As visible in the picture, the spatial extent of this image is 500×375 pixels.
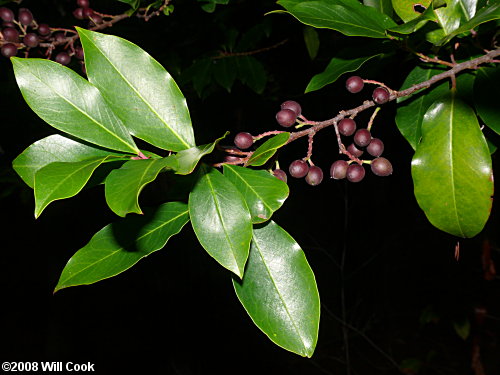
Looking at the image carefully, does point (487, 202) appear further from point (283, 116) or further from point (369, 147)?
point (283, 116)

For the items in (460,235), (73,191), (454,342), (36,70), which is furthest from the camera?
(454,342)

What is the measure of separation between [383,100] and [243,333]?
3.96m

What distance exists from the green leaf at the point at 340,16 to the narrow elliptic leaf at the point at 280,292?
382 mm

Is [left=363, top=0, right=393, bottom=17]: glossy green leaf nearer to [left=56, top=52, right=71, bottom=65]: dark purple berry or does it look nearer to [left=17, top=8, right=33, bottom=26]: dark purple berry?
[left=56, top=52, right=71, bottom=65]: dark purple berry

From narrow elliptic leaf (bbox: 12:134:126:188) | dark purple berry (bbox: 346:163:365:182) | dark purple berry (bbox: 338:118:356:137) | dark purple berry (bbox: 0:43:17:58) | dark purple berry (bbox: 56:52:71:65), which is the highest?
dark purple berry (bbox: 338:118:356:137)

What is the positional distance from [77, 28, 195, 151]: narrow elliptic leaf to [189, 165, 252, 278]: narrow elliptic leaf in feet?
0.37

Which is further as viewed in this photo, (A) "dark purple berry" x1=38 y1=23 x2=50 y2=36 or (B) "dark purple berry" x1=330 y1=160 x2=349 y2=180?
(A) "dark purple berry" x1=38 y1=23 x2=50 y2=36

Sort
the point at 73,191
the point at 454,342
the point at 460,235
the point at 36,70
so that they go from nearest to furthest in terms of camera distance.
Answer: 1. the point at 73,191
2. the point at 36,70
3. the point at 460,235
4. the point at 454,342

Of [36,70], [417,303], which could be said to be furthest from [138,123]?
[417,303]

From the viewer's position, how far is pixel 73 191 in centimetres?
60

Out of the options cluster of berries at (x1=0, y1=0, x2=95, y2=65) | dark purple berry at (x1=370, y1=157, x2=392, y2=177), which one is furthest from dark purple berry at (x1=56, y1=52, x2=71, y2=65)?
dark purple berry at (x1=370, y1=157, x2=392, y2=177)

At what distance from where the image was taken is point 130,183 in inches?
22.5

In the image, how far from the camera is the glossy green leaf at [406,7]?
2.87ft

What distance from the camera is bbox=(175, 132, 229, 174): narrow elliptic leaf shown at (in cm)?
58
